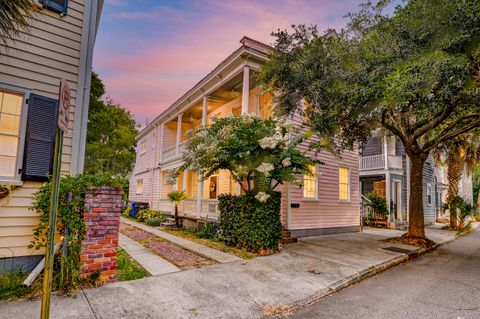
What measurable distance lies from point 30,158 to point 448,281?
8.36m

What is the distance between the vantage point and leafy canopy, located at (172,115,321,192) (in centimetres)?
690

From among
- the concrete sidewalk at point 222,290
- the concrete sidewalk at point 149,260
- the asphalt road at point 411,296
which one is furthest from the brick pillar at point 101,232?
the asphalt road at point 411,296

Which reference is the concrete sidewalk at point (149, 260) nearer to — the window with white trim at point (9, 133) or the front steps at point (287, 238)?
the window with white trim at point (9, 133)

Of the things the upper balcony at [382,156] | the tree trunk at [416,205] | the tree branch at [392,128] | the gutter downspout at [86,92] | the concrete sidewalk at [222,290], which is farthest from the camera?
the upper balcony at [382,156]

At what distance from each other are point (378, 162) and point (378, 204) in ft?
Result: 8.81

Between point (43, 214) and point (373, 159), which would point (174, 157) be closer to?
point (43, 214)

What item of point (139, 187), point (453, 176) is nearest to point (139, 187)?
point (139, 187)

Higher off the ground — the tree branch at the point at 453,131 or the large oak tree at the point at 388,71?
the large oak tree at the point at 388,71

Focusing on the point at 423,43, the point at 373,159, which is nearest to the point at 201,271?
the point at 423,43

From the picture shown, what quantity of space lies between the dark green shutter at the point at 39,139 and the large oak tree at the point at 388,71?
6367 mm

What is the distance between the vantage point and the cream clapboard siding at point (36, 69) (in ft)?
14.5

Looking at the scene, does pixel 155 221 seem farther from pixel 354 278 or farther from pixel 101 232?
pixel 354 278

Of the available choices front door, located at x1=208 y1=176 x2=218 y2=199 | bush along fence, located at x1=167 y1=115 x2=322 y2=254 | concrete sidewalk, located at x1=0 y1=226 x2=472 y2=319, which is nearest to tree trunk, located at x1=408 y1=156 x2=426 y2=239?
concrete sidewalk, located at x1=0 y1=226 x2=472 y2=319

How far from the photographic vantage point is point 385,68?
720cm
